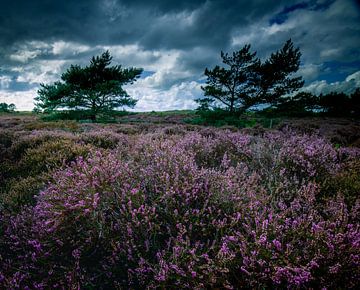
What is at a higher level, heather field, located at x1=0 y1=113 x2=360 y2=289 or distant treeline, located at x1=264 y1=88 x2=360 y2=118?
distant treeline, located at x1=264 y1=88 x2=360 y2=118

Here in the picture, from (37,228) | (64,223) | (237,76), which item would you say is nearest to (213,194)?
(64,223)

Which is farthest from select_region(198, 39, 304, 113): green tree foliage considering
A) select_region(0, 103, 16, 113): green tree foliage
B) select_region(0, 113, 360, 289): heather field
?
select_region(0, 103, 16, 113): green tree foliage

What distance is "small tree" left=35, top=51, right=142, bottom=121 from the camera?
16750 millimetres

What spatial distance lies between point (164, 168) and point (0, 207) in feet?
6.58

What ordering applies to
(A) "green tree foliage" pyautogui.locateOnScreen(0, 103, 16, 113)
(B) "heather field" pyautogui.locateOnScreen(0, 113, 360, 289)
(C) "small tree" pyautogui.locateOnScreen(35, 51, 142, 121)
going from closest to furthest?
(B) "heather field" pyautogui.locateOnScreen(0, 113, 360, 289)
(C) "small tree" pyautogui.locateOnScreen(35, 51, 142, 121)
(A) "green tree foliage" pyautogui.locateOnScreen(0, 103, 16, 113)

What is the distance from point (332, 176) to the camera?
3.18 meters

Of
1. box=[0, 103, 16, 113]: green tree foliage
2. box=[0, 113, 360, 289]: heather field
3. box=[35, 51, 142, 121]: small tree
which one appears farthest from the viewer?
box=[0, 103, 16, 113]: green tree foliage

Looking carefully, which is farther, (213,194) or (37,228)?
(213,194)

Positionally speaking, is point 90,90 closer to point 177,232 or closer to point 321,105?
point 177,232

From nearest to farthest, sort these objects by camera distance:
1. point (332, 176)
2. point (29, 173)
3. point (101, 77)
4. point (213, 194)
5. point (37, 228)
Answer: point (37, 228), point (213, 194), point (332, 176), point (29, 173), point (101, 77)

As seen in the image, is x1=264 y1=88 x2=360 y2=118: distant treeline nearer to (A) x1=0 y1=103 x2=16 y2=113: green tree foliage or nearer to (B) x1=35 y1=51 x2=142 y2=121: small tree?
(B) x1=35 y1=51 x2=142 y2=121: small tree

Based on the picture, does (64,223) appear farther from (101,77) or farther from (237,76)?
(101,77)

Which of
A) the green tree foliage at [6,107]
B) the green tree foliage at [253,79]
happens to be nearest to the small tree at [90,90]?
the green tree foliage at [253,79]

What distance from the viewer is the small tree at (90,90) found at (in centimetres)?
1675
